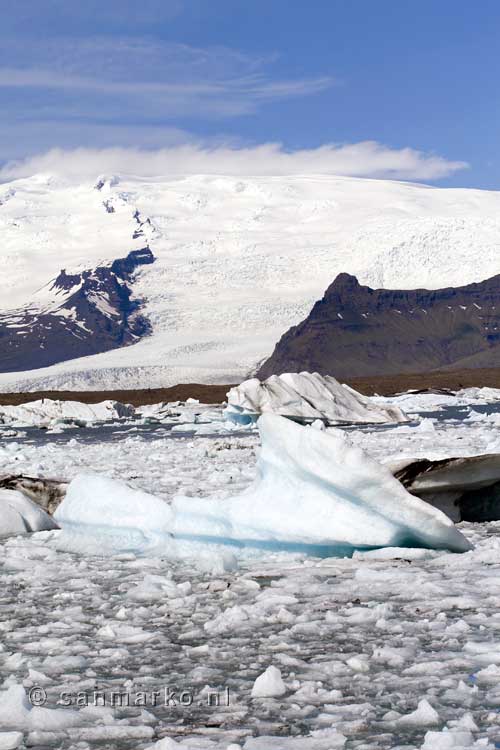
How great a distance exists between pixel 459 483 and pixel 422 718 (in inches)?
206

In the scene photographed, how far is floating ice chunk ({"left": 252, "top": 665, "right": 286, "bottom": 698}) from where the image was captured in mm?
4391

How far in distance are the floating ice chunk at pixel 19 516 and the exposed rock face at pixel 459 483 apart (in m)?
3.61

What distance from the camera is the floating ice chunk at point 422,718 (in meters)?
3.96

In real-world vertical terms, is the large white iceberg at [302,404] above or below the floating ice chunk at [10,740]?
below

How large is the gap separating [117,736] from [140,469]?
12341mm

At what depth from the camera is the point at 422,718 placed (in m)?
3.98

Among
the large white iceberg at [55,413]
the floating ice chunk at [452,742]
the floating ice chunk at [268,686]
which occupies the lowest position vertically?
the large white iceberg at [55,413]

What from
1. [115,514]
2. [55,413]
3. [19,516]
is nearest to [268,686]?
[115,514]

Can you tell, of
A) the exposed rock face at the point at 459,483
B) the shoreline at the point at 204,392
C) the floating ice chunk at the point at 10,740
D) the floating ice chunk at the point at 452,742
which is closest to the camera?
the floating ice chunk at the point at 452,742

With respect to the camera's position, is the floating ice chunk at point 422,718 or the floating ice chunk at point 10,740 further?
the floating ice chunk at point 422,718

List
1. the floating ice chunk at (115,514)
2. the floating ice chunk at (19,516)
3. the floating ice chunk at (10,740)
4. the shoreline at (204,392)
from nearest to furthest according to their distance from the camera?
the floating ice chunk at (10,740) < the floating ice chunk at (115,514) < the floating ice chunk at (19,516) < the shoreline at (204,392)

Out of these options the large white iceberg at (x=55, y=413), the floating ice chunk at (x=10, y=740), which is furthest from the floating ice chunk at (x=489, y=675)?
the large white iceberg at (x=55, y=413)

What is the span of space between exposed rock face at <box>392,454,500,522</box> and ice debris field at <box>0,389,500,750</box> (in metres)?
0.28

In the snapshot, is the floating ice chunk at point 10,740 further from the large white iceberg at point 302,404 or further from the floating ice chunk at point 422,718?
the large white iceberg at point 302,404
